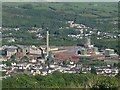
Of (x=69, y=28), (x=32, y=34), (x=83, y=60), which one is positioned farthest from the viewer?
(x=69, y=28)

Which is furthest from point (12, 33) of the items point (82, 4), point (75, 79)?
Result: point (75, 79)

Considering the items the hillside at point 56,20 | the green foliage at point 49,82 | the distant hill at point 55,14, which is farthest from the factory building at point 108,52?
the distant hill at point 55,14

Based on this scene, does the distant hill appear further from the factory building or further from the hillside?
the factory building

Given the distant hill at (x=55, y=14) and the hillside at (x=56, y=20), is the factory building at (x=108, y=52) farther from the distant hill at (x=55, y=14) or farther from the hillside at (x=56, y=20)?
the distant hill at (x=55, y=14)

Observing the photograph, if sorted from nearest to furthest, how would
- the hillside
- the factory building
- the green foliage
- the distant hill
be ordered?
the green foliage → the factory building → the hillside → the distant hill

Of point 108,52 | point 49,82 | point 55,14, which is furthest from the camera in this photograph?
point 55,14

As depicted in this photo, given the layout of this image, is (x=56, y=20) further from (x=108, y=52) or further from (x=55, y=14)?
(x=108, y=52)

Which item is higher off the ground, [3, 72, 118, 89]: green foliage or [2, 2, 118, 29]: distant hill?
[2, 2, 118, 29]: distant hill

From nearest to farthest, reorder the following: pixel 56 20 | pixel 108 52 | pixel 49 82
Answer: pixel 49 82
pixel 108 52
pixel 56 20

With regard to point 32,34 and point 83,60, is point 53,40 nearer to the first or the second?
point 32,34

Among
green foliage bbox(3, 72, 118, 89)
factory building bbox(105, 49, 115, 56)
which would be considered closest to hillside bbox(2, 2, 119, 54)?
factory building bbox(105, 49, 115, 56)

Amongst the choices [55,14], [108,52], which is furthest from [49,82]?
[55,14]
